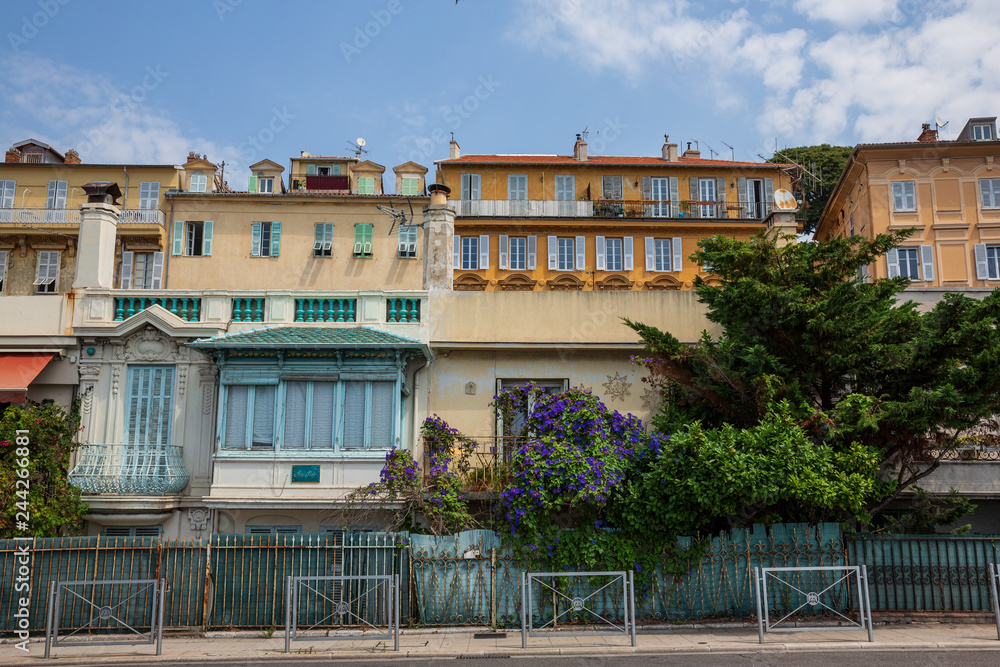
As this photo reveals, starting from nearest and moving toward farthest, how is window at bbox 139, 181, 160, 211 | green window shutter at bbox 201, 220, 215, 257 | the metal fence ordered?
the metal fence
green window shutter at bbox 201, 220, 215, 257
window at bbox 139, 181, 160, 211

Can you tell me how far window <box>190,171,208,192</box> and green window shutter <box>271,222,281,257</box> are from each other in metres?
4.78

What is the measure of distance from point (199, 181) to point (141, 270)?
487 cm

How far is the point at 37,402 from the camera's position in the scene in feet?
49.3

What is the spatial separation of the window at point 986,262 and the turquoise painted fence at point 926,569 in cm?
2361

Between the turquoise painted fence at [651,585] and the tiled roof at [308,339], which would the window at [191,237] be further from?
the turquoise painted fence at [651,585]

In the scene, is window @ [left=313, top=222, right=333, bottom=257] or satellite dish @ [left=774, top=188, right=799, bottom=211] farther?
window @ [left=313, top=222, right=333, bottom=257]

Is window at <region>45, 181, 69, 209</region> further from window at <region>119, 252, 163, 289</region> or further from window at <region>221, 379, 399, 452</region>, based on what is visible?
window at <region>221, 379, 399, 452</region>

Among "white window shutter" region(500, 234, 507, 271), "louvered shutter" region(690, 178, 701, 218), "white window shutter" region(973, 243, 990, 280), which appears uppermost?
"louvered shutter" region(690, 178, 701, 218)

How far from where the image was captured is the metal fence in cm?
1260

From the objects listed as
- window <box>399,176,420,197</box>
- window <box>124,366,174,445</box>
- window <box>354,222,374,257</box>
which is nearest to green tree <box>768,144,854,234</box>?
window <box>399,176,420,197</box>

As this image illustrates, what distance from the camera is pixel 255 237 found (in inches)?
1313

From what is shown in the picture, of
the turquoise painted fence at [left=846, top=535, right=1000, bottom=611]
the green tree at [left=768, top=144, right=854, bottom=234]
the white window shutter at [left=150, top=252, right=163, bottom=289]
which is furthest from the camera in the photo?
the green tree at [left=768, top=144, right=854, bottom=234]

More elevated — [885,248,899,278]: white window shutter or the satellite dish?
[885,248,899,278]: white window shutter

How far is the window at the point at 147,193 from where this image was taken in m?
36.0
